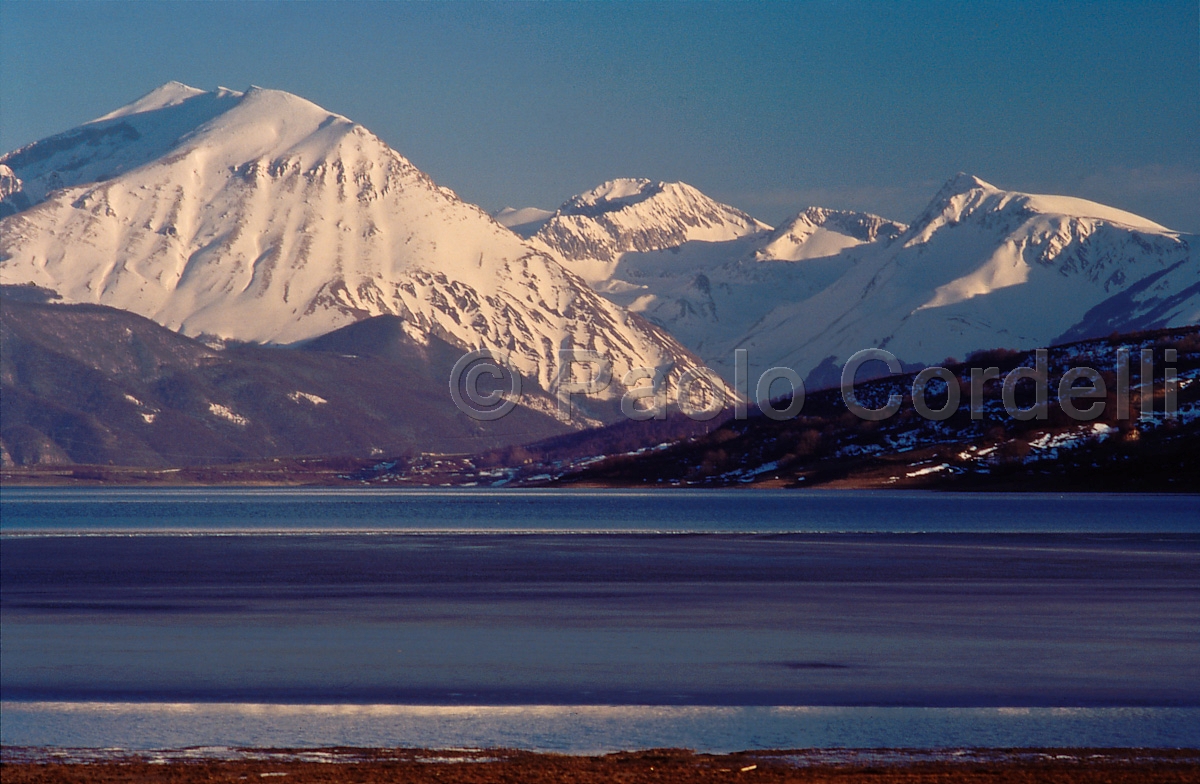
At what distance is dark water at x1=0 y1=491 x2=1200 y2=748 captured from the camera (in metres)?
27.3

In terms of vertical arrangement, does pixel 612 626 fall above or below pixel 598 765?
below

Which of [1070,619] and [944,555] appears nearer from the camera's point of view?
[1070,619]

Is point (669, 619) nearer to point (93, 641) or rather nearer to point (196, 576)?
point (93, 641)

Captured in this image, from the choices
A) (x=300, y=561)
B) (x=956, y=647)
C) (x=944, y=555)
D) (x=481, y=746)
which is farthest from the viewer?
(x=944, y=555)

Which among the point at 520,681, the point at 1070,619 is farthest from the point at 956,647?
the point at 520,681

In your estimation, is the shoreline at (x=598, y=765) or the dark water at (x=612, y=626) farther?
the dark water at (x=612, y=626)

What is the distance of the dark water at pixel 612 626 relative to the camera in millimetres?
27266

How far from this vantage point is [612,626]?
37906 mm

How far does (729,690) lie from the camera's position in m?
27.9

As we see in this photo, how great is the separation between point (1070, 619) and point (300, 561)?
3697cm

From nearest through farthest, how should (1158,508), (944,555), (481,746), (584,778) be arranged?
1. (584,778)
2. (481,746)
3. (944,555)
4. (1158,508)

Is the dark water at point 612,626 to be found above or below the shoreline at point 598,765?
below

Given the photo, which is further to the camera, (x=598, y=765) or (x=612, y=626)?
(x=612, y=626)

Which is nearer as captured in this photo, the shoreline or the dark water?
the shoreline
